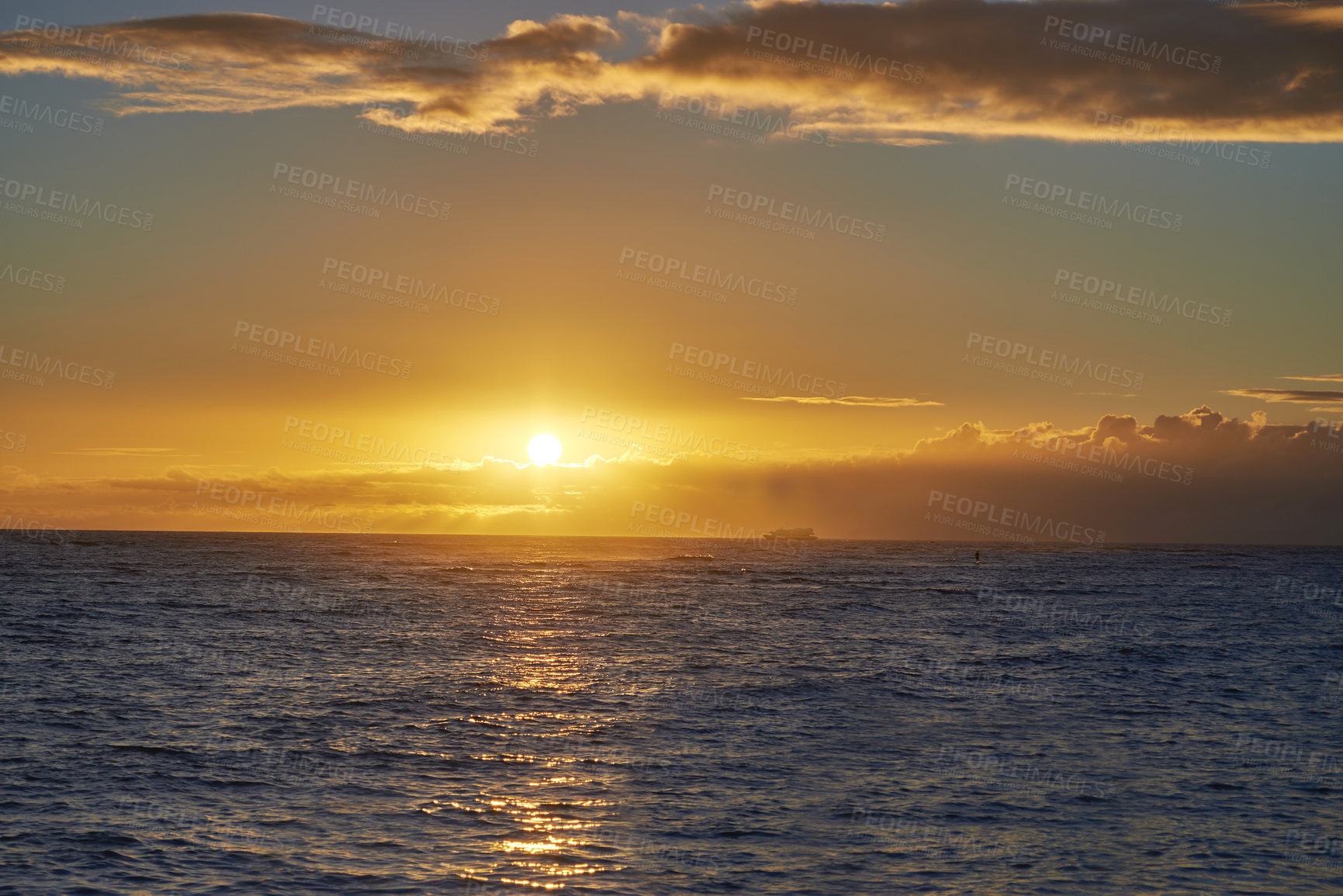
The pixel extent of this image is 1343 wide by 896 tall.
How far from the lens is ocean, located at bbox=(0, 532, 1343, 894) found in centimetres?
2012

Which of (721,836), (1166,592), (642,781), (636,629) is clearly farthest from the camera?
(1166,592)

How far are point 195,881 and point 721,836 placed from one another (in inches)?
458

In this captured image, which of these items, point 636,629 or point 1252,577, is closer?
point 636,629

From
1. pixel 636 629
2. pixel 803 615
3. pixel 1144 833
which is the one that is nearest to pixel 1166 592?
pixel 803 615

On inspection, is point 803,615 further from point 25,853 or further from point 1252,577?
point 1252,577

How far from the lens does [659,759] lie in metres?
29.4

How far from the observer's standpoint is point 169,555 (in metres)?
198

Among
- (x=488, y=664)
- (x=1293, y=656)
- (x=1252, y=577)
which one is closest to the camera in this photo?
(x=488, y=664)

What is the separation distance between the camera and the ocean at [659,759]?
20125 millimetres

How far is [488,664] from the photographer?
162 feet

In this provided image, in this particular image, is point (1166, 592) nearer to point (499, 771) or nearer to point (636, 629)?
point (636, 629)

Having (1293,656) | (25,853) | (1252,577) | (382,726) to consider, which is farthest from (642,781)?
(1252,577)

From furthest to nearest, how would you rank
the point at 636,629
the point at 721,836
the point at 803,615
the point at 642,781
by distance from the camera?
1. the point at 803,615
2. the point at 636,629
3. the point at 642,781
4. the point at 721,836

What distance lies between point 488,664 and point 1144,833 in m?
34.4
